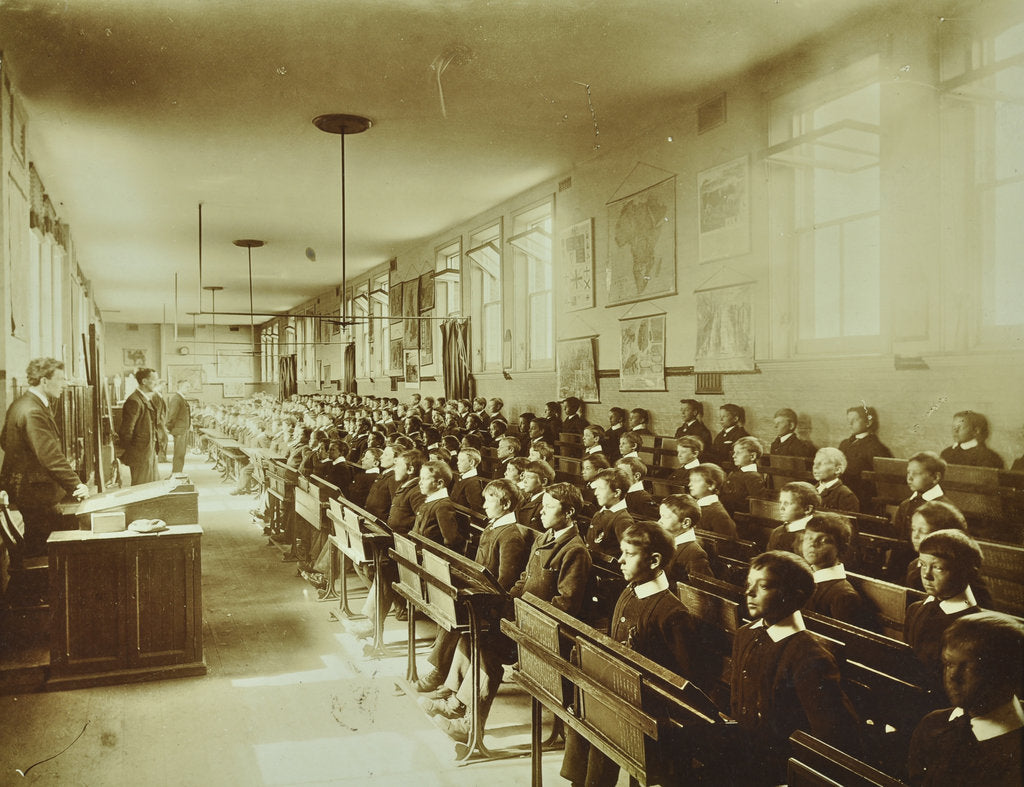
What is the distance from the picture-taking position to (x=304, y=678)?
5277mm

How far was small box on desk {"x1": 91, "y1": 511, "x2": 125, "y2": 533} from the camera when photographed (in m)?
5.18

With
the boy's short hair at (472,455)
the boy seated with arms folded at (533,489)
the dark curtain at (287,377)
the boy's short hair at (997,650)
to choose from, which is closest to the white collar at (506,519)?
the boy seated with arms folded at (533,489)

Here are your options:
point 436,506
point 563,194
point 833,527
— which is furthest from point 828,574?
point 563,194

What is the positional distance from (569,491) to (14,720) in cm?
345

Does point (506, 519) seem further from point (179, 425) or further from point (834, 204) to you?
point (179, 425)

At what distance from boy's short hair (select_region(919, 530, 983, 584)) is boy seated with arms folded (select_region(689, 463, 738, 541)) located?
7.68 feet

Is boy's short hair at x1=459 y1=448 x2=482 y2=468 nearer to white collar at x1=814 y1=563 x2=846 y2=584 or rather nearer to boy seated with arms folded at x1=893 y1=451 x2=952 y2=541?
boy seated with arms folded at x1=893 y1=451 x2=952 y2=541

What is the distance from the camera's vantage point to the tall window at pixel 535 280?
13047 millimetres

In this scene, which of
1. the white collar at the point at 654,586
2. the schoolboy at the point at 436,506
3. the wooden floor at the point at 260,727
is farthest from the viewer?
the schoolboy at the point at 436,506

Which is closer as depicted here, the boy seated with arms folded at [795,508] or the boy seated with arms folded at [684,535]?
the boy seated with arms folded at [684,535]

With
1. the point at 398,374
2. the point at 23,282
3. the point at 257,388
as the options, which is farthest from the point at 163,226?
the point at 257,388

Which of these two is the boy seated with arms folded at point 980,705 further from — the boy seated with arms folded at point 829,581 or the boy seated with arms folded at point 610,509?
the boy seated with arms folded at point 610,509

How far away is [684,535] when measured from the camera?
432 centimetres

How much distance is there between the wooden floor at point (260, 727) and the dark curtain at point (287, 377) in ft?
83.5
